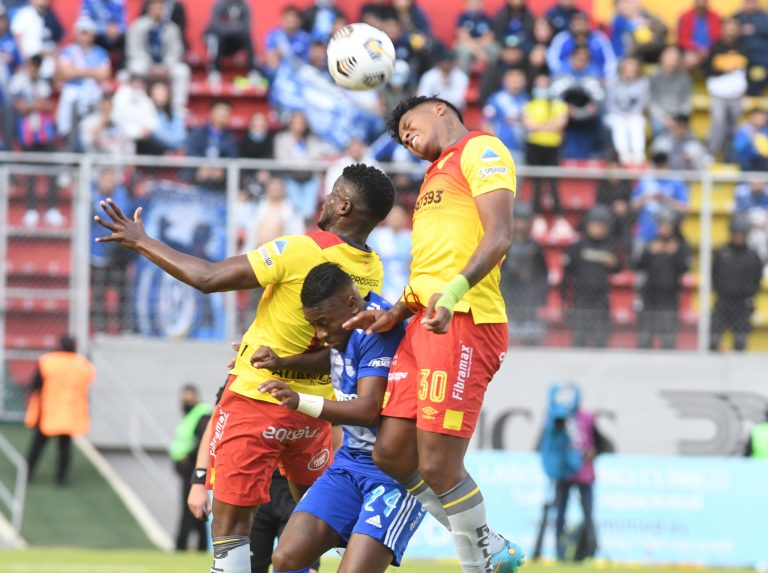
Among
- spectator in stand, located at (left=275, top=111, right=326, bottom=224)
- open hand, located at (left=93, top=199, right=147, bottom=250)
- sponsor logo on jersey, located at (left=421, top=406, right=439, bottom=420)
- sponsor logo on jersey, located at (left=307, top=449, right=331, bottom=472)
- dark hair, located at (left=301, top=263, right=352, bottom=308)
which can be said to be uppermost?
spectator in stand, located at (left=275, top=111, right=326, bottom=224)

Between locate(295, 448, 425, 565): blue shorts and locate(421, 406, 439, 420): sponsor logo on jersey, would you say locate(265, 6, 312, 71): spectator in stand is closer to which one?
locate(295, 448, 425, 565): blue shorts

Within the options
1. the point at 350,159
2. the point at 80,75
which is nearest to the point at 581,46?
the point at 350,159

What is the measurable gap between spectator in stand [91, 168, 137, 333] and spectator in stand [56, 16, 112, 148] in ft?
6.29

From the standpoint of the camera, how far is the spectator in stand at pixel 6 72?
19.2 meters

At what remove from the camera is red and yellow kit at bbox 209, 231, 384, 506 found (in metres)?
7.56

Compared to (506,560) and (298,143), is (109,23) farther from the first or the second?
(506,560)

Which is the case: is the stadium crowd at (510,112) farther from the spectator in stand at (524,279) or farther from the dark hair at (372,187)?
the dark hair at (372,187)

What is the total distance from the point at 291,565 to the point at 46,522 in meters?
10.3

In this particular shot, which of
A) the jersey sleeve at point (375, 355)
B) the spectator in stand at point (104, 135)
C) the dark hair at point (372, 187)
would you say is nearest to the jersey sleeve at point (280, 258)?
the dark hair at point (372, 187)

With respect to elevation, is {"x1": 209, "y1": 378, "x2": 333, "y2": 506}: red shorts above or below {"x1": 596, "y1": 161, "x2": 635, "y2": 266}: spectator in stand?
below

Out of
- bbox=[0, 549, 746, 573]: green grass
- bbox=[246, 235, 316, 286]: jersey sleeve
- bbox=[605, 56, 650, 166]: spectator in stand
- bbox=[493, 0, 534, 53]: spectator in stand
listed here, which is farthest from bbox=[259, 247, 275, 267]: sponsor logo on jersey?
bbox=[493, 0, 534, 53]: spectator in stand

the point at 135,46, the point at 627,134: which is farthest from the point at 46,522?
the point at 627,134

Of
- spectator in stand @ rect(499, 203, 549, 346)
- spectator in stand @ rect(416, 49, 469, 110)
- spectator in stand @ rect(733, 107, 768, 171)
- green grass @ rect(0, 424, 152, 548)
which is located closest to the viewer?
spectator in stand @ rect(499, 203, 549, 346)

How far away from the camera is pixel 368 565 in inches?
286
